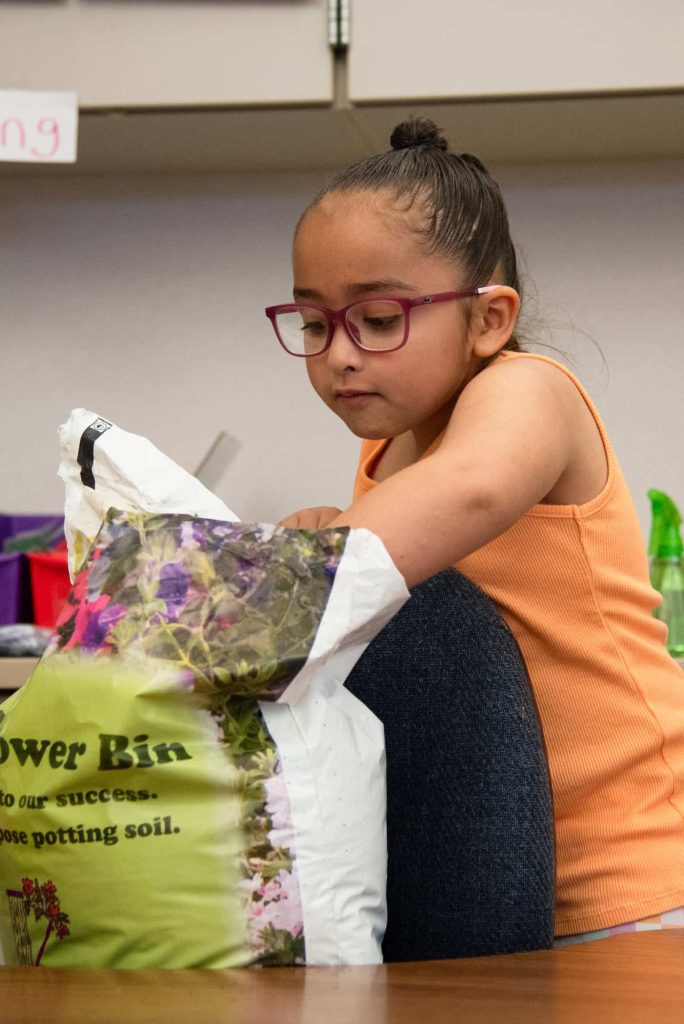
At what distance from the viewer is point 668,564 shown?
169cm

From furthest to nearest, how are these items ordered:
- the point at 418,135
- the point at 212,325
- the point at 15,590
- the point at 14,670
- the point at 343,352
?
the point at 212,325 → the point at 15,590 → the point at 14,670 → the point at 418,135 → the point at 343,352

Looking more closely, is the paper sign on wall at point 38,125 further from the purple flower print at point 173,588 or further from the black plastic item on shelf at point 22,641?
the purple flower print at point 173,588

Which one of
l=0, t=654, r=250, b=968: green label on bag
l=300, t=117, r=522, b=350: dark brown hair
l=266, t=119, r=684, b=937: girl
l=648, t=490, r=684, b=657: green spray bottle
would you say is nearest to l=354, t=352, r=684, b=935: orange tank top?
l=266, t=119, r=684, b=937: girl

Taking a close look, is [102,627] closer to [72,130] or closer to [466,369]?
[466,369]

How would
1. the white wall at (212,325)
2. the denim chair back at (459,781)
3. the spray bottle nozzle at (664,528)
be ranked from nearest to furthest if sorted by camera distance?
1. the denim chair back at (459,781)
2. the spray bottle nozzle at (664,528)
3. the white wall at (212,325)

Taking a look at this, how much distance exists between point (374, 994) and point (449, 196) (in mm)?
622

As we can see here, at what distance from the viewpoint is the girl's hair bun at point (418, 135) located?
39.8 inches

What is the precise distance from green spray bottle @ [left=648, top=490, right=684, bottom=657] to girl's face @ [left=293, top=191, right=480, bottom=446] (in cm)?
86

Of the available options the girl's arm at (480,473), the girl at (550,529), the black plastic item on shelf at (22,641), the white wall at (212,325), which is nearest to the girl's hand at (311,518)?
the girl at (550,529)

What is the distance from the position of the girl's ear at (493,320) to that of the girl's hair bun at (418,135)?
6.8 inches

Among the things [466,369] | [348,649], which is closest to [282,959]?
[348,649]

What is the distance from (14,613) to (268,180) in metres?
0.78

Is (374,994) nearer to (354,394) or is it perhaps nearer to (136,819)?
(136,819)

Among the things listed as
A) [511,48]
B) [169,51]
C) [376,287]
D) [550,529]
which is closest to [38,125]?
[169,51]
